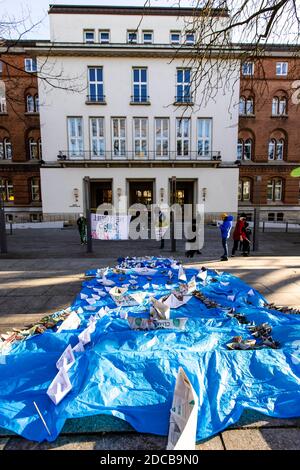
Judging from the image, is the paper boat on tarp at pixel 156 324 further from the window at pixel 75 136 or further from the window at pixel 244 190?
the window at pixel 244 190

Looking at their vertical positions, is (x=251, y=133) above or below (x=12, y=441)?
above

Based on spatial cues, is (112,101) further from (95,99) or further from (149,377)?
(149,377)

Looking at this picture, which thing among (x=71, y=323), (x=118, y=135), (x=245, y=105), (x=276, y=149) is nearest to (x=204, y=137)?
(x=245, y=105)

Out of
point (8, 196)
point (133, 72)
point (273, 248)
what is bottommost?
point (273, 248)

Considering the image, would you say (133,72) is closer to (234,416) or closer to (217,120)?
(217,120)

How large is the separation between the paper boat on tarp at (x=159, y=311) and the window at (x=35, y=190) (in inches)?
1062

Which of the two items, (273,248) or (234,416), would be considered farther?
(273,248)

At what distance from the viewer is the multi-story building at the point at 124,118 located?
79.0ft

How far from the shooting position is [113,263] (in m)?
9.20

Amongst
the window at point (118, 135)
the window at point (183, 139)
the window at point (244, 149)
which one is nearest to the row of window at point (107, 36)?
the window at point (118, 135)

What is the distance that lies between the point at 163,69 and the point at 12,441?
28448mm

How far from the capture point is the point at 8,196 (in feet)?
91.2
